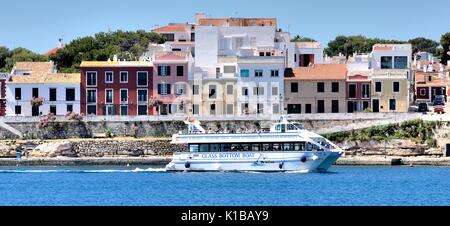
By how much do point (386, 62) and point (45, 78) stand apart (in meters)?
24.6

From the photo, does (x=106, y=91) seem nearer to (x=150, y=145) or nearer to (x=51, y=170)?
(x=150, y=145)

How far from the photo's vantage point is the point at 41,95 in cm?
8031

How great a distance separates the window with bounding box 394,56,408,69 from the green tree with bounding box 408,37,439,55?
65.1 meters

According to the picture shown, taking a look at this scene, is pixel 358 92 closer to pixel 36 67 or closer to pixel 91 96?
pixel 91 96

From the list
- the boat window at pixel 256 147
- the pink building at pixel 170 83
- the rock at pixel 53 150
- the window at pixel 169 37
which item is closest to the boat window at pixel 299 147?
the boat window at pixel 256 147

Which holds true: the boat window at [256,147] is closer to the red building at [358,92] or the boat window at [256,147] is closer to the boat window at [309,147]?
the boat window at [309,147]

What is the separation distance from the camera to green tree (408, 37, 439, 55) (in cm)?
15025

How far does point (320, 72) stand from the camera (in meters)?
80.5

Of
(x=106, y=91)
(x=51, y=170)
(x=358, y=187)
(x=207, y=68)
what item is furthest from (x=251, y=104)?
(x=358, y=187)
